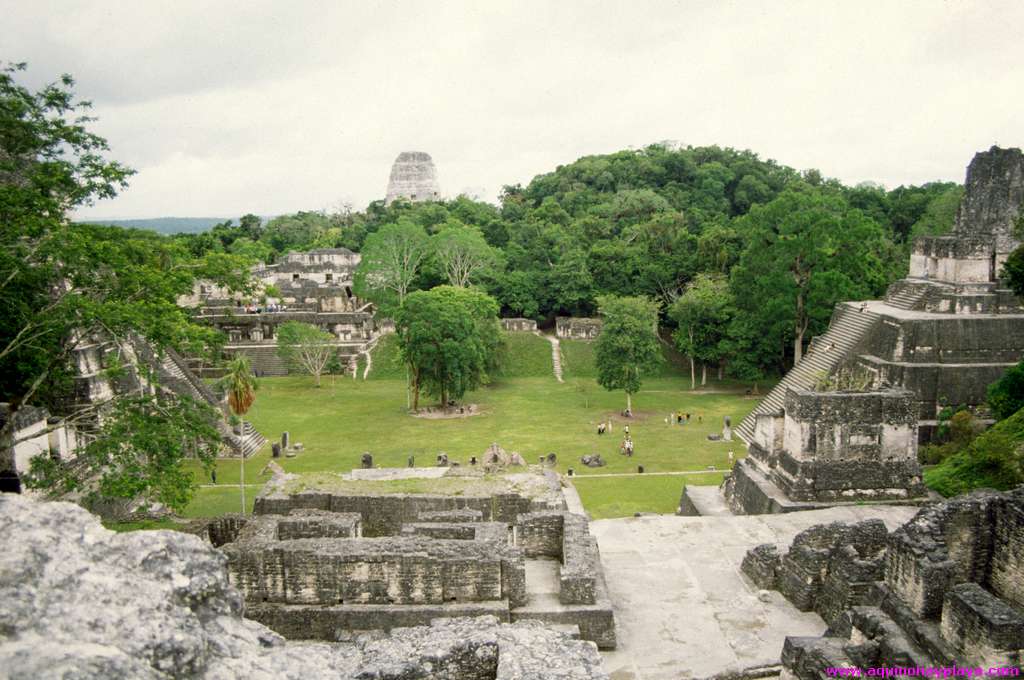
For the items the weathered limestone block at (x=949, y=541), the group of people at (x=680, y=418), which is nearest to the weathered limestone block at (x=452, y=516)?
the weathered limestone block at (x=949, y=541)

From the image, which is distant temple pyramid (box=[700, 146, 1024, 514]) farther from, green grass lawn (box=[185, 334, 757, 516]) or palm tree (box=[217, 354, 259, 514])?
palm tree (box=[217, 354, 259, 514])

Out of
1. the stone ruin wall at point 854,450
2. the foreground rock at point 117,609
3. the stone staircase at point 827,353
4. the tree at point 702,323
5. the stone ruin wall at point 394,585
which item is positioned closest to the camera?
the foreground rock at point 117,609

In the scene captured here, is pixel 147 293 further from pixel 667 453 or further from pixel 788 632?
pixel 667 453

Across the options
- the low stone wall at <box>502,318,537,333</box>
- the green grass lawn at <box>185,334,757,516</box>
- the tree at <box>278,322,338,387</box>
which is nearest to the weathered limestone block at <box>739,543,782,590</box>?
the green grass lawn at <box>185,334,757,516</box>

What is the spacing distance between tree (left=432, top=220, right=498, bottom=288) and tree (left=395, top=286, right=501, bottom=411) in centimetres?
1145

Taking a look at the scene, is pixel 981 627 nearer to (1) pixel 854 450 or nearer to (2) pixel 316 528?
(1) pixel 854 450

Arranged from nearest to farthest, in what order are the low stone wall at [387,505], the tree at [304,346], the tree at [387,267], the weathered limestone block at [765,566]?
the weathered limestone block at [765,566]
the low stone wall at [387,505]
the tree at [304,346]
the tree at [387,267]

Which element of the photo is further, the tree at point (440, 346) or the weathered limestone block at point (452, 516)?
the tree at point (440, 346)

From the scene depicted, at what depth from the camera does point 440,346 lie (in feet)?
96.0

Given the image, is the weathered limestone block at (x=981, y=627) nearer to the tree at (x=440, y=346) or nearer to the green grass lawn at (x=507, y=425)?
the green grass lawn at (x=507, y=425)

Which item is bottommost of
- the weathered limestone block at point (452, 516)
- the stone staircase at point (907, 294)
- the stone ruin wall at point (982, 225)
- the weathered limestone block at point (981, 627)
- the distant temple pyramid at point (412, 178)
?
the weathered limestone block at point (452, 516)

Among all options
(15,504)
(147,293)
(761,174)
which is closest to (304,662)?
(15,504)

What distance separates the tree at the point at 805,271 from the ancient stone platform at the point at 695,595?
15721 millimetres

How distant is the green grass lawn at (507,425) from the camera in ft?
74.5
